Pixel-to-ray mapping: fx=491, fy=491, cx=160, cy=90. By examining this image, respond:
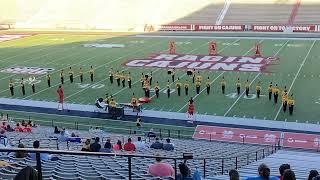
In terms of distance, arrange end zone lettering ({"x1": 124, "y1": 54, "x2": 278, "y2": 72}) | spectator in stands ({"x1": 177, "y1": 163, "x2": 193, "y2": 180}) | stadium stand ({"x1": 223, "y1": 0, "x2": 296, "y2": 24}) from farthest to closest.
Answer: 1. stadium stand ({"x1": 223, "y1": 0, "x2": 296, "y2": 24})
2. end zone lettering ({"x1": 124, "y1": 54, "x2": 278, "y2": 72})
3. spectator in stands ({"x1": 177, "y1": 163, "x2": 193, "y2": 180})

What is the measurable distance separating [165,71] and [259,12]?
2106cm

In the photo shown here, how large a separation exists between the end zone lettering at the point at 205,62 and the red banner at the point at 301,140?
9693 millimetres

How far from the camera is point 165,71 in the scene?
25.1 meters

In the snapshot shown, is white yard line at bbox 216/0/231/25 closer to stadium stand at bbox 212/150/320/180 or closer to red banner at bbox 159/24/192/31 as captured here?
red banner at bbox 159/24/192/31

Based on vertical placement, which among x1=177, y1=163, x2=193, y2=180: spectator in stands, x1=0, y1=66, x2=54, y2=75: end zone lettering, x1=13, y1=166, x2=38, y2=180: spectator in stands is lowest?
x1=0, y1=66, x2=54, y2=75: end zone lettering

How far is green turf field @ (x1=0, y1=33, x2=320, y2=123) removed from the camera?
18562mm

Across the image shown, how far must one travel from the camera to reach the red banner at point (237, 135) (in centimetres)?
1514

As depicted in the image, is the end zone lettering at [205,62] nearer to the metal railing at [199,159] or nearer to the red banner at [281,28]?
the metal railing at [199,159]

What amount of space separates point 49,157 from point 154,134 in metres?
8.68

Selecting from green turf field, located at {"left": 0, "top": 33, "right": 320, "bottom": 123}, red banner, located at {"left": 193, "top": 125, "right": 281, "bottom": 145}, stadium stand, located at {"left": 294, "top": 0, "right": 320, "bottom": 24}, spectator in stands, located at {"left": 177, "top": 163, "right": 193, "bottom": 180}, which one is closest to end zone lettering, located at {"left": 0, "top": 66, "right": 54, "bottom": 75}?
green turf field, located at {"left": 0, "top": 33, "right": 320, "bottom": 123}

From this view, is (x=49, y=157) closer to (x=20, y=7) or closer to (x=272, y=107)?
(x=272, y=107)

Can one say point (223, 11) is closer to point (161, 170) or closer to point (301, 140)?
point (301, 140)

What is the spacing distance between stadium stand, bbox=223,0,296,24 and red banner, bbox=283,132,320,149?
26938 mm

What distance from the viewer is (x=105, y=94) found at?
20938mm
